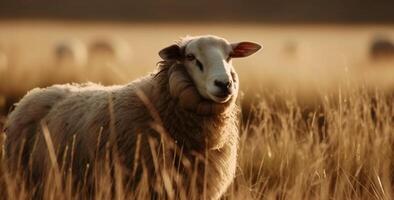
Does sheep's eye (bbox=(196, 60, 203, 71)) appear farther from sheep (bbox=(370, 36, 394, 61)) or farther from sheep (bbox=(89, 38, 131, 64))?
sheep (bbox=(89, 38, 131, 64))

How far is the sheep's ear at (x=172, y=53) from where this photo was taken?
4266mm

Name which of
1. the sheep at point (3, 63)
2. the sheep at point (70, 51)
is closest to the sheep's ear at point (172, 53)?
the sheep at point (3, 63)

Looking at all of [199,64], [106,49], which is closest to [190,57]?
[199,64]

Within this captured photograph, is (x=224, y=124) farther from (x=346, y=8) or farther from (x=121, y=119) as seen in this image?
(x=346, y=8)

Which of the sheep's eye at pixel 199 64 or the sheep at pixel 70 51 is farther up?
the sheep's eye at pixel 199 64

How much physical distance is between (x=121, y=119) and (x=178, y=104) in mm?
326

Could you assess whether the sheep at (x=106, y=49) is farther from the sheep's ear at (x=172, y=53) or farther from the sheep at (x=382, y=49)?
the sheep's ear at (x=172, y=53)

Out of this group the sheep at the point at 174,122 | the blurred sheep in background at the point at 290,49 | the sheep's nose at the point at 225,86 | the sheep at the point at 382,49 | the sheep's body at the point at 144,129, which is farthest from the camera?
the blurred sheep in background at the point at 290,49

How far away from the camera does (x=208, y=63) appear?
13.4ft

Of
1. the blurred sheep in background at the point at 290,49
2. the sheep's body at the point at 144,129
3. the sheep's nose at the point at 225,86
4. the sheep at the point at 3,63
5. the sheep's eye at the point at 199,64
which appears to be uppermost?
the sheep's eye at the point at 199,64

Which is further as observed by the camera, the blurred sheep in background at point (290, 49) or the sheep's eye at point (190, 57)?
the blurred sheep in background at point (290, 49)

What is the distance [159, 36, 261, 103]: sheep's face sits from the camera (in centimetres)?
391

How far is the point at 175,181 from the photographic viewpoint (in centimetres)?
401

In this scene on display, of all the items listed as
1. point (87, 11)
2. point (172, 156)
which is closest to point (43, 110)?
point (172, 156)
